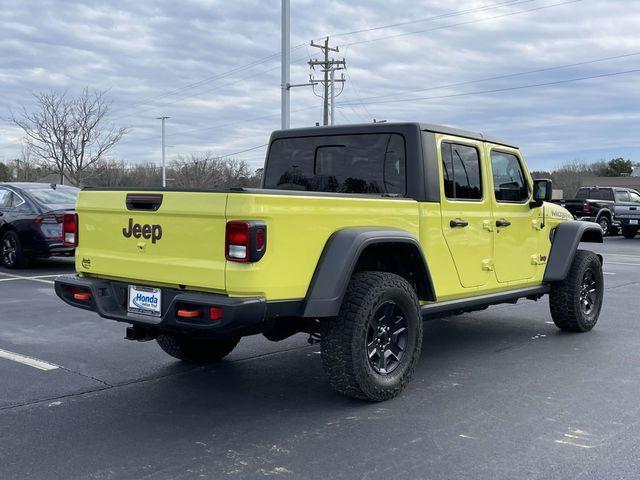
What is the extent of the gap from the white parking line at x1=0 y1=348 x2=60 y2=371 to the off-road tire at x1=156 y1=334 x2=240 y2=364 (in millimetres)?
890

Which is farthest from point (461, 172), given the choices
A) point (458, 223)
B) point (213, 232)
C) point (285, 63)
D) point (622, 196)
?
point (622, 196)

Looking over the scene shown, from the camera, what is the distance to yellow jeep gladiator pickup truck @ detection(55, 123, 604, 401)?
158 inches

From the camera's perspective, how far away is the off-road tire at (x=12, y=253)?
→ 38.7 ft

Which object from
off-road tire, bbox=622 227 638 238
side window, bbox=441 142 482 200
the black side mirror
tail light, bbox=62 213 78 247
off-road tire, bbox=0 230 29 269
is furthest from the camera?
off-road tire, bbox=622 227 638 238

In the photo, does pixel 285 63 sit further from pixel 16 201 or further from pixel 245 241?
pixel 245 241

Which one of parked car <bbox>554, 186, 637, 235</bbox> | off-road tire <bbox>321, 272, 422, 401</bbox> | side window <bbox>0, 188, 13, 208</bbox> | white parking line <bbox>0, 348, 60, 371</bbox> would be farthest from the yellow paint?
parked car <bbox>554, 186, 637, 235</bbox>

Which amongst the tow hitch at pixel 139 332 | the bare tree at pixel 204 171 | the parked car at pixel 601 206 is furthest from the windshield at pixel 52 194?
the bare tree at pixel 204 171

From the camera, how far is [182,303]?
159 inches

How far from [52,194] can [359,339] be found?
9.69 meters

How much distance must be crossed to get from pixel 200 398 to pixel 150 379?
2.15 feet

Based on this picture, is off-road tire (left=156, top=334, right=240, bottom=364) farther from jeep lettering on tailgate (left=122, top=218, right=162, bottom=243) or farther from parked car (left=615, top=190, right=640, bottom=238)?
parked car (left=615, top=190, right=640, bottom=238)

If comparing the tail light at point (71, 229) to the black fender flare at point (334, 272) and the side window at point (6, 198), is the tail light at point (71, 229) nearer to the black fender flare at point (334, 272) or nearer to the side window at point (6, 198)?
the black fender flare at point (334, 272)

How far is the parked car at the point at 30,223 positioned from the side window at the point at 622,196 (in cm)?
1973

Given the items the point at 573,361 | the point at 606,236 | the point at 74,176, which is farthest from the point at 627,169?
the point at 573,361
